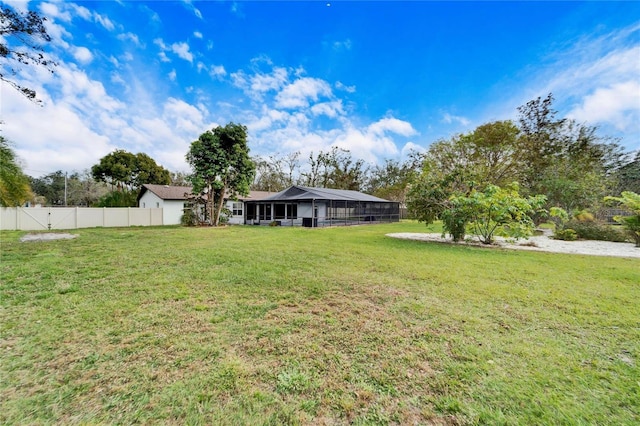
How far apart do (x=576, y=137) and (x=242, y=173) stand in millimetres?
21944

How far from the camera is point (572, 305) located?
366cm

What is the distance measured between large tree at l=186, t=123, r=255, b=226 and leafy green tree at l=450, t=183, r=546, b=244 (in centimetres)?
1318

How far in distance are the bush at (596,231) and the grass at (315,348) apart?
28.0 ft

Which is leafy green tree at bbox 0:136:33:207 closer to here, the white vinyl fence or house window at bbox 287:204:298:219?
the white vinyl fence

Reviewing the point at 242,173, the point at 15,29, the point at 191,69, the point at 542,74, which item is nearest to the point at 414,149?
the point at 542,74

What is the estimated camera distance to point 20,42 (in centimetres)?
477

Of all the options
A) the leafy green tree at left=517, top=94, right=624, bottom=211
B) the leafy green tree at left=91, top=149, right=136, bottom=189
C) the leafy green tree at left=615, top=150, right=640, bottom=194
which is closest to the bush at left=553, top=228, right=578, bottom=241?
the leafy green tree at left=517, top=94, right=624, bottom=211

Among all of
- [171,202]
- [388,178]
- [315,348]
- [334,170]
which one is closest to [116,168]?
[171,202]

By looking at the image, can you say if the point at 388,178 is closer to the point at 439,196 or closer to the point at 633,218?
the point at 439,196

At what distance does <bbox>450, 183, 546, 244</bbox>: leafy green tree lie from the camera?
8.86m

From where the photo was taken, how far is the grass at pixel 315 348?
69.3 inches

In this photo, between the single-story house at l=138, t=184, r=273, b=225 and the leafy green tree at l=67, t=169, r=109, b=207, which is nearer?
the single-story house at l=138, t=184, r=273, b=225

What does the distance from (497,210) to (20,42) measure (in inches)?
513

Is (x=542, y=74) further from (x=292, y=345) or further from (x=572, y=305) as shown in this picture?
(x=292, y=345)
